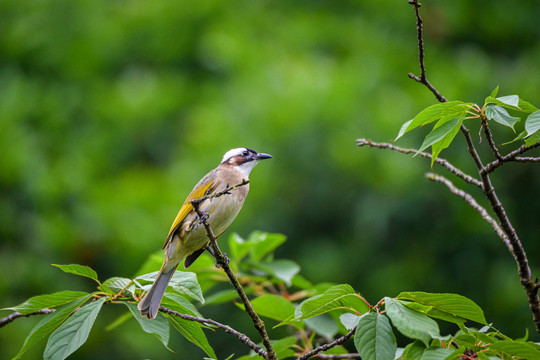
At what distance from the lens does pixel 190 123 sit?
9258mm

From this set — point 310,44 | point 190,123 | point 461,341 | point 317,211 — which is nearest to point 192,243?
point 461,341

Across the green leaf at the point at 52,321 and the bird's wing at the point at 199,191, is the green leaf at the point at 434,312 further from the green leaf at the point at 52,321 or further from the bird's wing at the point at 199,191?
the bird's wing at the point at 199,191

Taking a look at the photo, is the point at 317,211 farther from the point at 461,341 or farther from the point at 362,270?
the point at 461,341

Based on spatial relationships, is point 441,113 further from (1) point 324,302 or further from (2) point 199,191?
(2) point 199,191

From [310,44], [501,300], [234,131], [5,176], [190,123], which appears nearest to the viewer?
[501,300]

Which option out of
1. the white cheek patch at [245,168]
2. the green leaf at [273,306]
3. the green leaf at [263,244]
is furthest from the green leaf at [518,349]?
the white cheek patch at [245,168]

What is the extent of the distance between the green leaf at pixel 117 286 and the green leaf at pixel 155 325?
0.19ft

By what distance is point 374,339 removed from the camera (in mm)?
1670

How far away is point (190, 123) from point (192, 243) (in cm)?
615

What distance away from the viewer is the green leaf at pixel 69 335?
1739 mm

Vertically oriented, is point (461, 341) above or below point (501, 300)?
above

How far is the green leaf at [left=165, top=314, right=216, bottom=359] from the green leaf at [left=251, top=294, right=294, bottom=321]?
1.17ft

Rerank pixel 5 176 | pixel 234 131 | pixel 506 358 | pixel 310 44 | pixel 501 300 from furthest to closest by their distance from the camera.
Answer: pixel 310 44 < pixel 5 176 < pixel 234 131 < pixel 501 300 < pixel 506 358

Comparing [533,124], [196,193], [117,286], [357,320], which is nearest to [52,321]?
[117,286]
